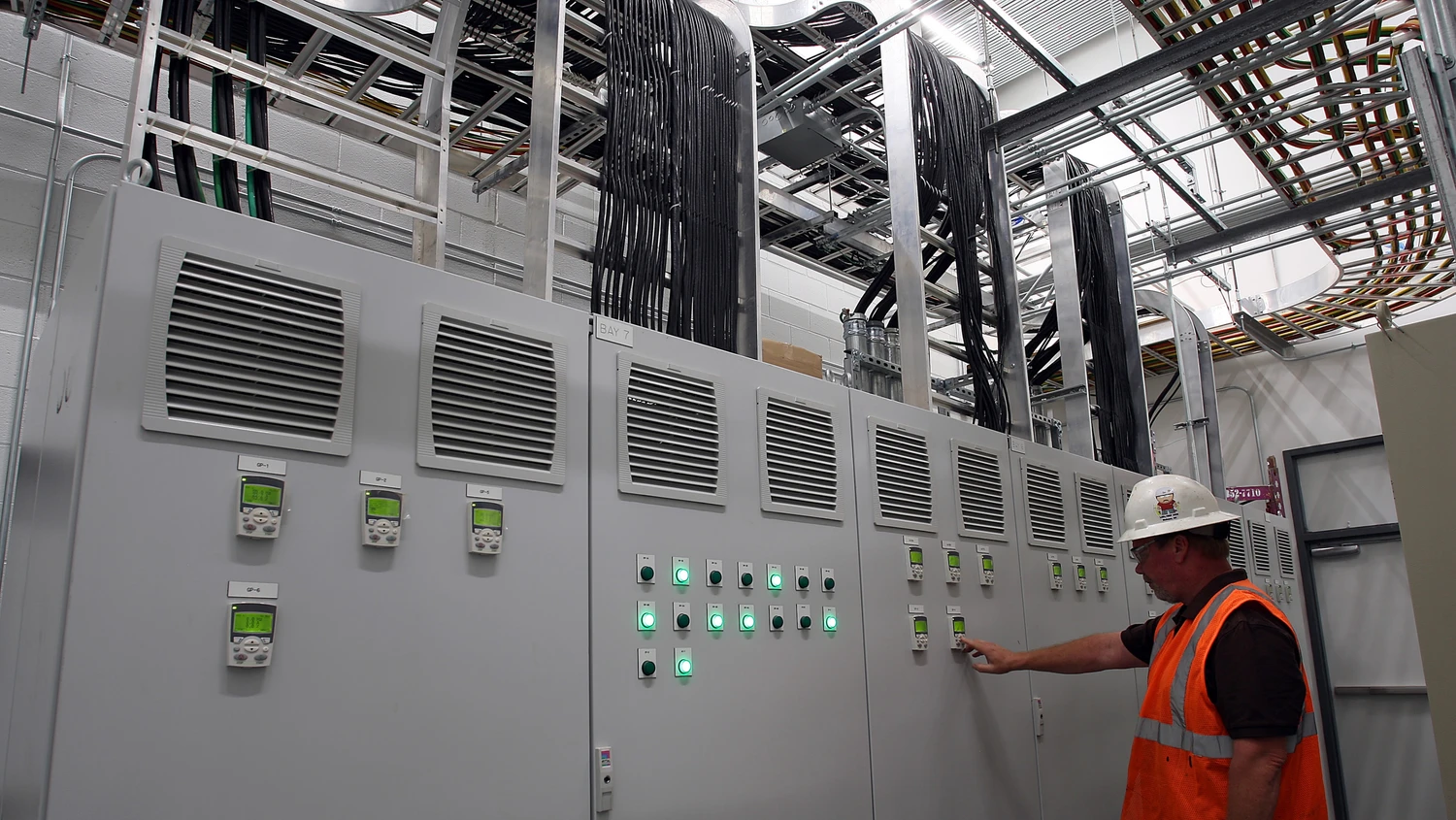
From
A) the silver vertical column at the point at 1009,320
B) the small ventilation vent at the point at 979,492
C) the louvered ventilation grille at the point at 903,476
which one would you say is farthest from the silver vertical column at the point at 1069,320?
the louvered ventilation grille at the point at 903,476

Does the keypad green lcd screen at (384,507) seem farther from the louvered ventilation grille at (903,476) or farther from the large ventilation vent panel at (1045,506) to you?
the large ventilation vent panel at (1045,506)

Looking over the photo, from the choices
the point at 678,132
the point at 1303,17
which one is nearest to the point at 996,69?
the point at 1303,17

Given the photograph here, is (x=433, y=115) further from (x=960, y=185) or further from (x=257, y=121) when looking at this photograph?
(x=960, y=185)

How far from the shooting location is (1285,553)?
6.05m

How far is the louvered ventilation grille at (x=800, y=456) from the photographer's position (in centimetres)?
277

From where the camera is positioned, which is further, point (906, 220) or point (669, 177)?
point (906, 220)

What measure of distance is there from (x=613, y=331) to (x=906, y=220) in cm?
174

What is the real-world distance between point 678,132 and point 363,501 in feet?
5.67

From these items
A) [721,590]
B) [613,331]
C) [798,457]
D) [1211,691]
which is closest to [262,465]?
[613,331]

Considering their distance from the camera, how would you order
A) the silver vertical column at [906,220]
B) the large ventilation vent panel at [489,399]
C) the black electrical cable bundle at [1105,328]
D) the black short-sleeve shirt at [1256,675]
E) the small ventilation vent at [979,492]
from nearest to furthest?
the large ventilation vent panel at [489,399] < the black short-sleeve shirt at [1256,675] < the small ventilation vent at [979,492] < the silver vertical column at [906,220] < the black electrical cable bundle at [1105,328]

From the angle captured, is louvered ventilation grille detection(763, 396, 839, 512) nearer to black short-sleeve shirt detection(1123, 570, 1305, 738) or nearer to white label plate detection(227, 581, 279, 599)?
black short-sleeve shirt detection(1123, 570, 1305, 738)

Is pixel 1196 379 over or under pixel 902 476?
over

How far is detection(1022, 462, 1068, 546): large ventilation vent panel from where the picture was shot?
3857mm

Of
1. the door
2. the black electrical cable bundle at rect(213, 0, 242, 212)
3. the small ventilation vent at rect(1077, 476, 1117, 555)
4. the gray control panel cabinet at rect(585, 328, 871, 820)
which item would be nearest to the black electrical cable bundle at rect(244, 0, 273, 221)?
the black electrical cable bundle at rect(213, 0, 242, 212)
